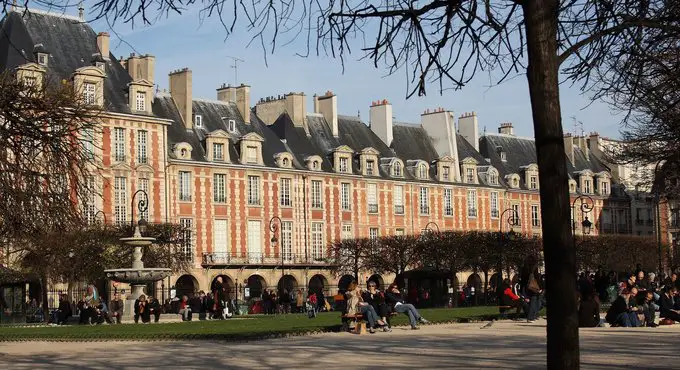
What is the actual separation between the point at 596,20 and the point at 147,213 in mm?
46921

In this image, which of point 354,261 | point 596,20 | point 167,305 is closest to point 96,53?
point 167,305

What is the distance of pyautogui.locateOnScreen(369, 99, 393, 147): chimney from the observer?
67.8 meters

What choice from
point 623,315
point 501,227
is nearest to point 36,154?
point 623,315

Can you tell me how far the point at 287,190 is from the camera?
6075 cm

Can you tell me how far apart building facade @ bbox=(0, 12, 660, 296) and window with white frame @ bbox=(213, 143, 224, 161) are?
5cm

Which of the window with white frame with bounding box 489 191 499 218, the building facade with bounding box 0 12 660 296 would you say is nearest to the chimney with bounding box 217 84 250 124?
the building facade with bounding box 0 12 660 296

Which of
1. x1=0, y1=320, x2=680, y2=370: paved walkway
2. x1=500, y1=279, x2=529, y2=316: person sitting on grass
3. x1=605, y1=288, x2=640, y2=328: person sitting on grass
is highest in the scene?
x1=500, y1=279, x2=529, y2=316: person sitting on grass

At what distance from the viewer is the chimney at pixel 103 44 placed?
174ft

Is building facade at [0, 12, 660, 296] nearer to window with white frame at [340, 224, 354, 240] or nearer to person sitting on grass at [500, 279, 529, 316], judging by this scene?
window with white frame at [340, 224, 354, 240]

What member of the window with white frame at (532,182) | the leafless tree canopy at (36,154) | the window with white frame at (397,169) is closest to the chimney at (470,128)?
the window with white frame at (532,182)

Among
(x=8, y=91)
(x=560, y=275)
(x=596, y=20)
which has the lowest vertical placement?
(x=560, y=275)

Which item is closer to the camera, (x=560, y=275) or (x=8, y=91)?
(x=560, y=275)

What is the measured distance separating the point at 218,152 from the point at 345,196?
8.63 meters

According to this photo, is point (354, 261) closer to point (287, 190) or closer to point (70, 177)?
point (287, 190)
